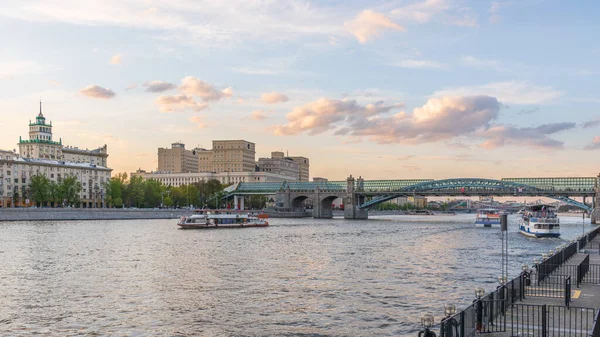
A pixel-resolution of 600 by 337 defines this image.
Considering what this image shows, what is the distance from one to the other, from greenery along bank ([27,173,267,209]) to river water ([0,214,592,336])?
9376cm

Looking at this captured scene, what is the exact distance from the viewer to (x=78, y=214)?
12275cm

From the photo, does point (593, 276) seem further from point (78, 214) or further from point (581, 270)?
point (78, 214)

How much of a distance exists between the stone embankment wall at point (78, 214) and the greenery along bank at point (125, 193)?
18.2 meters

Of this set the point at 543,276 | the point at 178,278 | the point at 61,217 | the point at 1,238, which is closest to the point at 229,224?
the point at 61,217

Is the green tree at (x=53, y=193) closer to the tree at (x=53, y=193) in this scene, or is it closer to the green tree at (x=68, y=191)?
the tree at (x=53, y=193)

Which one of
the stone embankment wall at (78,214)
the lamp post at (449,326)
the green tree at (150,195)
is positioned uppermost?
the green tree at (150,195)

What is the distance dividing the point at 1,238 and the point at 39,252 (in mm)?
18622

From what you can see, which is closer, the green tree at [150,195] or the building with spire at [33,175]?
the building with spire at [33,175]

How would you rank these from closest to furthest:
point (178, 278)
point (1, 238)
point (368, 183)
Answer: point (178, 278), point (1, 238), point (368, 183)

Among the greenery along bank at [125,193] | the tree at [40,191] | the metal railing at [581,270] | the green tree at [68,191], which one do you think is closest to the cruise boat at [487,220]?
the metal railing at [581,270]

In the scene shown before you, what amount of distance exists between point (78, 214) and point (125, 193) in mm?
45299

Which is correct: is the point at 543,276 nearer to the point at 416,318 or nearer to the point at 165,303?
the point at 416,318

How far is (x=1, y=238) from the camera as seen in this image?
6650 cm

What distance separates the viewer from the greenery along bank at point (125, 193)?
144m
